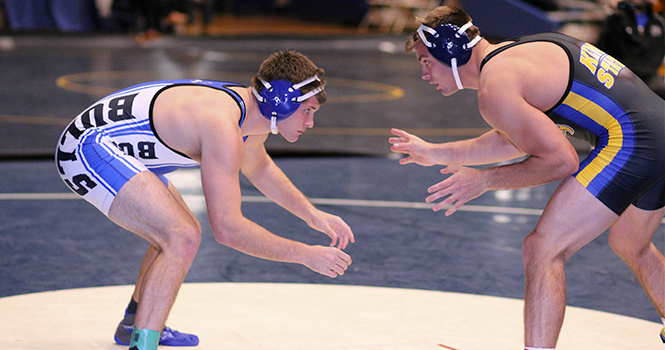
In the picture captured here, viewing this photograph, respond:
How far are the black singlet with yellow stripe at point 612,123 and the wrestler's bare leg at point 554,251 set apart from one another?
0.22 feet

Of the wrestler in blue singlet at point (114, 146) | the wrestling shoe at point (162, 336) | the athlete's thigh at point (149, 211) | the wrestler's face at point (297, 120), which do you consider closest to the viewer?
the athlete's thigh at point (149, 211)

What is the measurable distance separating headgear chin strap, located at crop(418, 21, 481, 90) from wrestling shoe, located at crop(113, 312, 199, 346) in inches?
67.3

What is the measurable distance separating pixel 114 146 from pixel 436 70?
4.65 ft

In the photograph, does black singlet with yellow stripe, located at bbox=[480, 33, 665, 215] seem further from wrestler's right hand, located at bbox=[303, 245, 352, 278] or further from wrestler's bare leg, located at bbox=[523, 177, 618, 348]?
wrestler's right hand, located at bbox=[303, 245, 352, 278]

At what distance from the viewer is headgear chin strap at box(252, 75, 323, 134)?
3.65 metres

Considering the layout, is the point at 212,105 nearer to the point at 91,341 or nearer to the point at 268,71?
the point at 268,71

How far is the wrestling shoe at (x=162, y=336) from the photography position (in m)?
4.00

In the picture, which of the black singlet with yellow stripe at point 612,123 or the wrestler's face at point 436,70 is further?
the wrestler's face at point 436,70

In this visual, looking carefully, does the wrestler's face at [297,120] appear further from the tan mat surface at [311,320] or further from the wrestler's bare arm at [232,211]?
the tan mat surface at [311,320]

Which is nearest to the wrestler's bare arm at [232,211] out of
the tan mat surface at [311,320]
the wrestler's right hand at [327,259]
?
the wrestler's right hand at [327,259]

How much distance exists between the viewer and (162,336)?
4.04 m

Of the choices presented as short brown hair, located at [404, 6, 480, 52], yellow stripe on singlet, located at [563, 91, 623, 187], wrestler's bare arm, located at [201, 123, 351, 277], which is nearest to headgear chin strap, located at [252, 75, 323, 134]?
wrestler's bare arm, located at [201, 123, 351, 277]

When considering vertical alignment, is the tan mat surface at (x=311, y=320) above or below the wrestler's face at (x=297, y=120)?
below

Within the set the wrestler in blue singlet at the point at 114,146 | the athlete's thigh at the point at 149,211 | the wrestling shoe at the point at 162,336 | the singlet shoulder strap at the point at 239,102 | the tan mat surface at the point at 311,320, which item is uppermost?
the singlet shoulder strap at the point at 239,102
